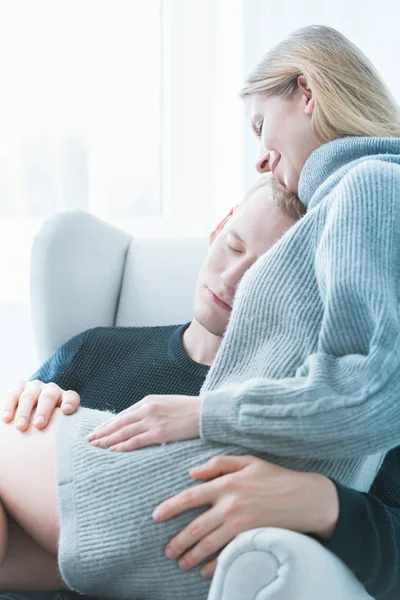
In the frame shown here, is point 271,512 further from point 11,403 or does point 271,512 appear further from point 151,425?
point 11,403

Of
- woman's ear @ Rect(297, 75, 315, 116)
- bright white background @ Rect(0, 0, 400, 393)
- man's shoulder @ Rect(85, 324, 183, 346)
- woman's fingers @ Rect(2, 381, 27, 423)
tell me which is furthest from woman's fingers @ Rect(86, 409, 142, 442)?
bright white background @ Rect(0, 0, 400, 393)

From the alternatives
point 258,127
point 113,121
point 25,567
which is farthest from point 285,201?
point 113,121

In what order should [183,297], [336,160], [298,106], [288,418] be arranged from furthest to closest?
[183,297] < [298,106] < [336,160] < [288,418]

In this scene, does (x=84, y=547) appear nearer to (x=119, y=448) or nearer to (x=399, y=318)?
(x=119, y=448)

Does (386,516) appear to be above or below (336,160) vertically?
below

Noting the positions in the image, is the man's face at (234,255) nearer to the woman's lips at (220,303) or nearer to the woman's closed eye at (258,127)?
the woman's lips at (220,303)

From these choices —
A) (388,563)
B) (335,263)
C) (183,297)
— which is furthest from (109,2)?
(388,563)

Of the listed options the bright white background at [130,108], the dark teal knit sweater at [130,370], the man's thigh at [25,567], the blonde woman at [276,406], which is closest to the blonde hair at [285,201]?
the blonde woman at [276,406]

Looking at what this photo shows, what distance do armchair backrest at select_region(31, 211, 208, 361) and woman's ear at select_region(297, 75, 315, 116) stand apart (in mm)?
564

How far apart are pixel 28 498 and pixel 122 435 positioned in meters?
0.19

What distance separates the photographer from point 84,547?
3.12 feet

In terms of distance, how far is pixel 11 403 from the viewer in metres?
1.25

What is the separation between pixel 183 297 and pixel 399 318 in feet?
2.87

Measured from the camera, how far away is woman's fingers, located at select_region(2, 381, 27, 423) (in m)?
1.21
